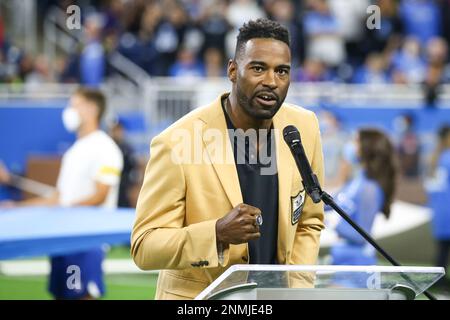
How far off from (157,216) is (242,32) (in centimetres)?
74

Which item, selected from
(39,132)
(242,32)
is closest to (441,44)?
(39,132)

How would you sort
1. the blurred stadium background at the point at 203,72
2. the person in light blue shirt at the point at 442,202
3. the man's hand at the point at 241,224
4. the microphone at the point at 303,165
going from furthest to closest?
the blurred stadium background at the point at 203,72 < the person in light blue shirt at the point at 442,202 < the microphone at the point at 303,165 < the man's hand at the point at 241,224

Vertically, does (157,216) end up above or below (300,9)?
below

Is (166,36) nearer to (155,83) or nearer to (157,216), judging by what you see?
(155,83)

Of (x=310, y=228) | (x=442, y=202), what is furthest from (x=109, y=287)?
(x=310, y=228)

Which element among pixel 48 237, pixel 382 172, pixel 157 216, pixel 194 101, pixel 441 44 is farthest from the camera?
pixel 441 44

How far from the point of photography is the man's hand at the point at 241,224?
137 inches

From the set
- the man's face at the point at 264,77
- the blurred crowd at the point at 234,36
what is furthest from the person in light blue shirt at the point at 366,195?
the blurred crowd at the point at 234,36

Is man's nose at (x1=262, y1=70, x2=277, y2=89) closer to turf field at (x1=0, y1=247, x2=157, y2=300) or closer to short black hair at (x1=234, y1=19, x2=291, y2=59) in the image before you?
short black hair at (x1=234, y1=19, x2=291, y2=59)

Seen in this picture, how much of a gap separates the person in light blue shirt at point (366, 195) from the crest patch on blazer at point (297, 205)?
2.88m

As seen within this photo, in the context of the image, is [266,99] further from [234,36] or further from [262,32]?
[234,36]

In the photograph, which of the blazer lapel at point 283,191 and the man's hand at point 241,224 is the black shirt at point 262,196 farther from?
the man's hand at point 241,224
